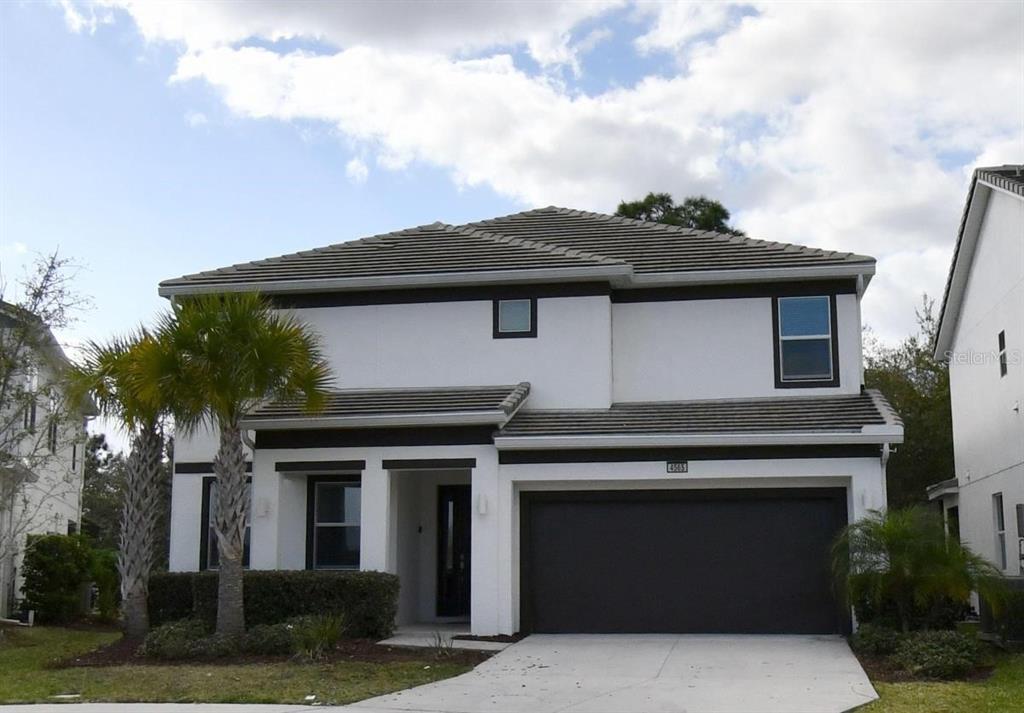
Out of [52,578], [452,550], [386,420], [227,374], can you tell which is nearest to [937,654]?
[386,420]

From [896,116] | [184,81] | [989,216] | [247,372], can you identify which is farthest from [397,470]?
[989,216]

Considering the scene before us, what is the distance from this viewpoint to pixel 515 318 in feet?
61.9

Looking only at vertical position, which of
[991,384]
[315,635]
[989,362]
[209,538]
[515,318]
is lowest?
[315,635]

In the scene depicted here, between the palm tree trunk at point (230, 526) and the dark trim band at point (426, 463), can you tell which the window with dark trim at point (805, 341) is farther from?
the palm tree trunk at point (230, 526)

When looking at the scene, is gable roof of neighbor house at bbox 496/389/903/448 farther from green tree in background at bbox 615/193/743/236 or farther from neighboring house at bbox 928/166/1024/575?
green tree in background at bbox 615/193/743/236

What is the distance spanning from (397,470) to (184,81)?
6665 millimetres

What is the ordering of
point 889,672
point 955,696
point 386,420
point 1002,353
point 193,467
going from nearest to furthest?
point 955,696, point 889,672, point 386,420, point 193,467, point 1002,353

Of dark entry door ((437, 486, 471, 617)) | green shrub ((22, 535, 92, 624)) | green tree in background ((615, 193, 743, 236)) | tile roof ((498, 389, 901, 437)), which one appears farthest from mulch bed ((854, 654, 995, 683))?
green tree in background ((615, 193, 743, 236))

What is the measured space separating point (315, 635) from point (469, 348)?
6082 millimetres

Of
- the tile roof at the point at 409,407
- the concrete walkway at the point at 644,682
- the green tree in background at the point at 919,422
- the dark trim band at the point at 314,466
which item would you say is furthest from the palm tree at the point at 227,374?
the green tree in background at the point at 919,422

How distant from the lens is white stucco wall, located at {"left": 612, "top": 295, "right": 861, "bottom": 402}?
60.4 feet

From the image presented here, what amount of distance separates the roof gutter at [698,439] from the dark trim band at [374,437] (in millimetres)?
530

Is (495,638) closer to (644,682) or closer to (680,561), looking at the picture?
(680,561)

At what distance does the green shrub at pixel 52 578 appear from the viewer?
20906mm
